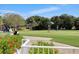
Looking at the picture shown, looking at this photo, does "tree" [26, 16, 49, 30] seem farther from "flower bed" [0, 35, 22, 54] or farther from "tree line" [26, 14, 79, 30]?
"flower bed" [0, 35, 22, 54]

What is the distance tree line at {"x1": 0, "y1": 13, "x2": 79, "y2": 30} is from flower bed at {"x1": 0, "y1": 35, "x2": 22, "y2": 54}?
6.8 inches

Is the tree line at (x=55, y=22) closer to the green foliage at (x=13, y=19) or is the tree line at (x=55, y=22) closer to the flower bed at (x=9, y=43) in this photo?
the green foliage at (x=13, y=19)

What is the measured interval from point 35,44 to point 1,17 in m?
0.61

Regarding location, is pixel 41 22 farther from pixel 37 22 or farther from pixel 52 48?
pixel 52 48

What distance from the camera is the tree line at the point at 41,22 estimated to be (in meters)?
3.97

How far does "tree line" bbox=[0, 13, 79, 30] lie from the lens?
3.97 metres

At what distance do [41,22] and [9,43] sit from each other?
1.76 ft

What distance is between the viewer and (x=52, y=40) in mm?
4090

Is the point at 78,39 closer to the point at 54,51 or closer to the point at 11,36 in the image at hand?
the point at 54,51

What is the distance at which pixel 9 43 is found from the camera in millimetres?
4020

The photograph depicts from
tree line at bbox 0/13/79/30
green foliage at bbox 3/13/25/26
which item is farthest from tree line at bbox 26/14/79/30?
green foliage at bbox 3/13/25/26
